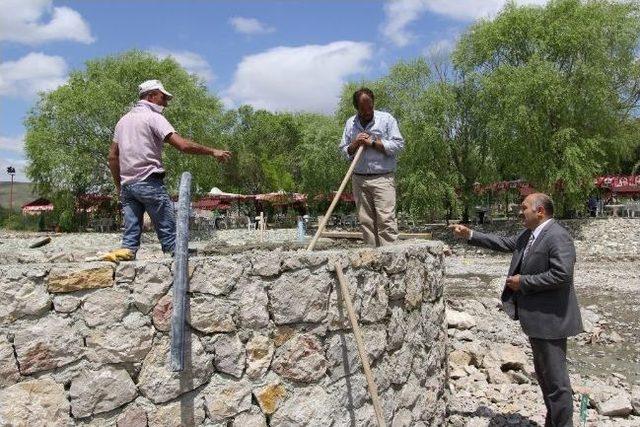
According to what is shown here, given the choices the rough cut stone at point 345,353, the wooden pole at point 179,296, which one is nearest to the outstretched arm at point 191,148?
the wooden pole at point 179,296

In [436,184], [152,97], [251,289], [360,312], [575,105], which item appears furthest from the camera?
[436,184]

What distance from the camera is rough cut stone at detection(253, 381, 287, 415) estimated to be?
4.12 m

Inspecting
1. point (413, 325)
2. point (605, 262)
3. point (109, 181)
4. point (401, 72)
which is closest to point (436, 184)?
point (401, 72)

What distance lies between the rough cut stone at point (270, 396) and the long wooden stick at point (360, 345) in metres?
0.63

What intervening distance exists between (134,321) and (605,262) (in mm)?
22475

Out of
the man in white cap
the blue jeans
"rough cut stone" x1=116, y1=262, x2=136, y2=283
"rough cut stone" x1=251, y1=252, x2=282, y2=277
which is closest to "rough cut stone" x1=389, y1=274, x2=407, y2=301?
"rough cut stone" x1=251, y1=252, x2=282, y2=277

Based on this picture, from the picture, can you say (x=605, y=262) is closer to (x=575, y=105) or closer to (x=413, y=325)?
(x=575, y=105)

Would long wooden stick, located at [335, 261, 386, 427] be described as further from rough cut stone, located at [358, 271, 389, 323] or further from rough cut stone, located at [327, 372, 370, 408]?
rough cut stone, located at [358, 271, 389, 323]

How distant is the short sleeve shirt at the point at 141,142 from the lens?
15.1 feet

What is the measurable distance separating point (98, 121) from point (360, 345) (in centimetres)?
2744

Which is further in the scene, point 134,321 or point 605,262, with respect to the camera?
point 605,262

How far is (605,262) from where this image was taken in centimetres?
2253

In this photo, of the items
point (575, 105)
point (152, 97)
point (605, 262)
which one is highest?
point (575, 105)

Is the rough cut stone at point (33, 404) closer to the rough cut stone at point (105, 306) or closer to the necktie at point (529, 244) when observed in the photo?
the rough cut stone at point (105, 306)
